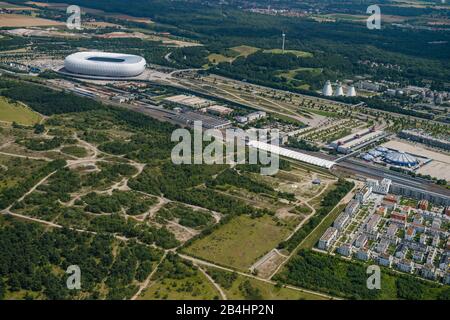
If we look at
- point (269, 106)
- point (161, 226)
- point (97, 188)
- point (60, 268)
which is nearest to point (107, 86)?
point (269, 106)

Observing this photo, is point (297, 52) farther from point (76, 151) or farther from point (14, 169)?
point (14, 169)

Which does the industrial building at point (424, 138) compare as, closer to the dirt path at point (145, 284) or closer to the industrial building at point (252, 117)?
the industrial building at point (252, 117)

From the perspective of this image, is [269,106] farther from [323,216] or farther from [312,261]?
[312,261]

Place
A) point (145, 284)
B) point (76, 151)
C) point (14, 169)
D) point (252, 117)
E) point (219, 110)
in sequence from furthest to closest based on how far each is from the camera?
point (219, 110)
point (252, 117)
point (76, 151)
point (14, 169)
point (145, 284)

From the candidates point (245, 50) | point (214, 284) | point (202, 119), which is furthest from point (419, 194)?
point (245, 50)

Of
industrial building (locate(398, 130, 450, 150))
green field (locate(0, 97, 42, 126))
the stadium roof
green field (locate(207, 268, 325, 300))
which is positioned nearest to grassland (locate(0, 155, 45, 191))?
green field (locate(0, 97, 42, 126))
